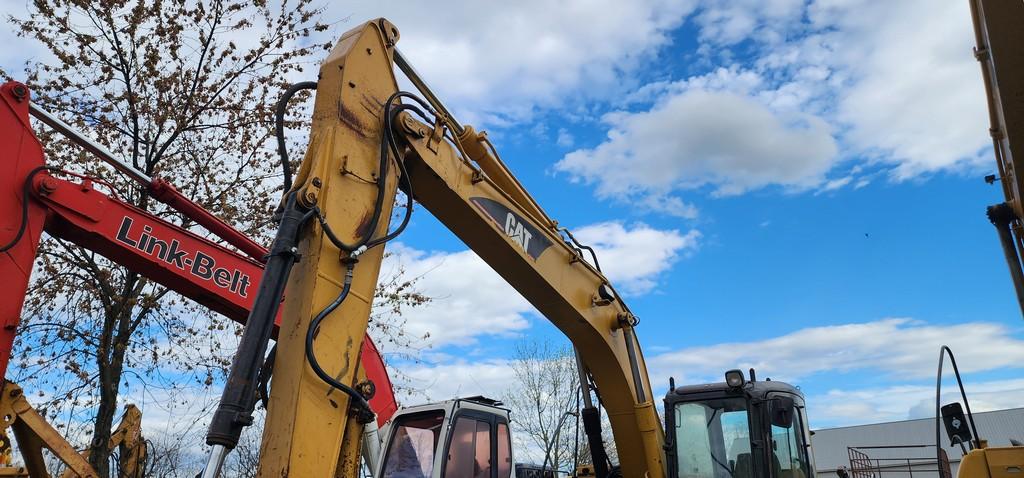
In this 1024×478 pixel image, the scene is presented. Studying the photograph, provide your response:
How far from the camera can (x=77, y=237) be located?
18.9ft

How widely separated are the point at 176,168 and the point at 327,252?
10334mm

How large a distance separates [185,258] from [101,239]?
0.64 metres

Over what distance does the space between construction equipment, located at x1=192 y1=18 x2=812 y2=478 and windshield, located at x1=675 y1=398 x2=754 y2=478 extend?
53 mm

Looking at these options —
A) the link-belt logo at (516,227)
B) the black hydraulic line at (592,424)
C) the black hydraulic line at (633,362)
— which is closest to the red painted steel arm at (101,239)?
the link-belt logo at (516,227)

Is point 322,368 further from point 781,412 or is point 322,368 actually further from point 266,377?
point 781,412

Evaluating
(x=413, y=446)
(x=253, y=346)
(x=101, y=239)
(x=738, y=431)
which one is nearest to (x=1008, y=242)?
(x=738, y=431)

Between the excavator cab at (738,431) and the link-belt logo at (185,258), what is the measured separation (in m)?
4.07

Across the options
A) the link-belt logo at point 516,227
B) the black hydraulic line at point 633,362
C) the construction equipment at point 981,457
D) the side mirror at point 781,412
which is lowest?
the construction equipment at point 981,457

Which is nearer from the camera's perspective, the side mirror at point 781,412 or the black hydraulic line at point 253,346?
the black hydraulic line at point 253,346

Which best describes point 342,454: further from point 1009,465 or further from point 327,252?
point 1009,465

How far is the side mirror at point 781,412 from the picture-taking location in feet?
21.4

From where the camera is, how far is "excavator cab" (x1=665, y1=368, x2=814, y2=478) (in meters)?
6.44

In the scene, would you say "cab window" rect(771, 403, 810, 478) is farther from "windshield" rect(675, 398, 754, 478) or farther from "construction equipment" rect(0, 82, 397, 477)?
"construction equipment" rect(0, 82, 397, 477)

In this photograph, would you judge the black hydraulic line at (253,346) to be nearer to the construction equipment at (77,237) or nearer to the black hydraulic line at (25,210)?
the construction equipment at (77,237)
